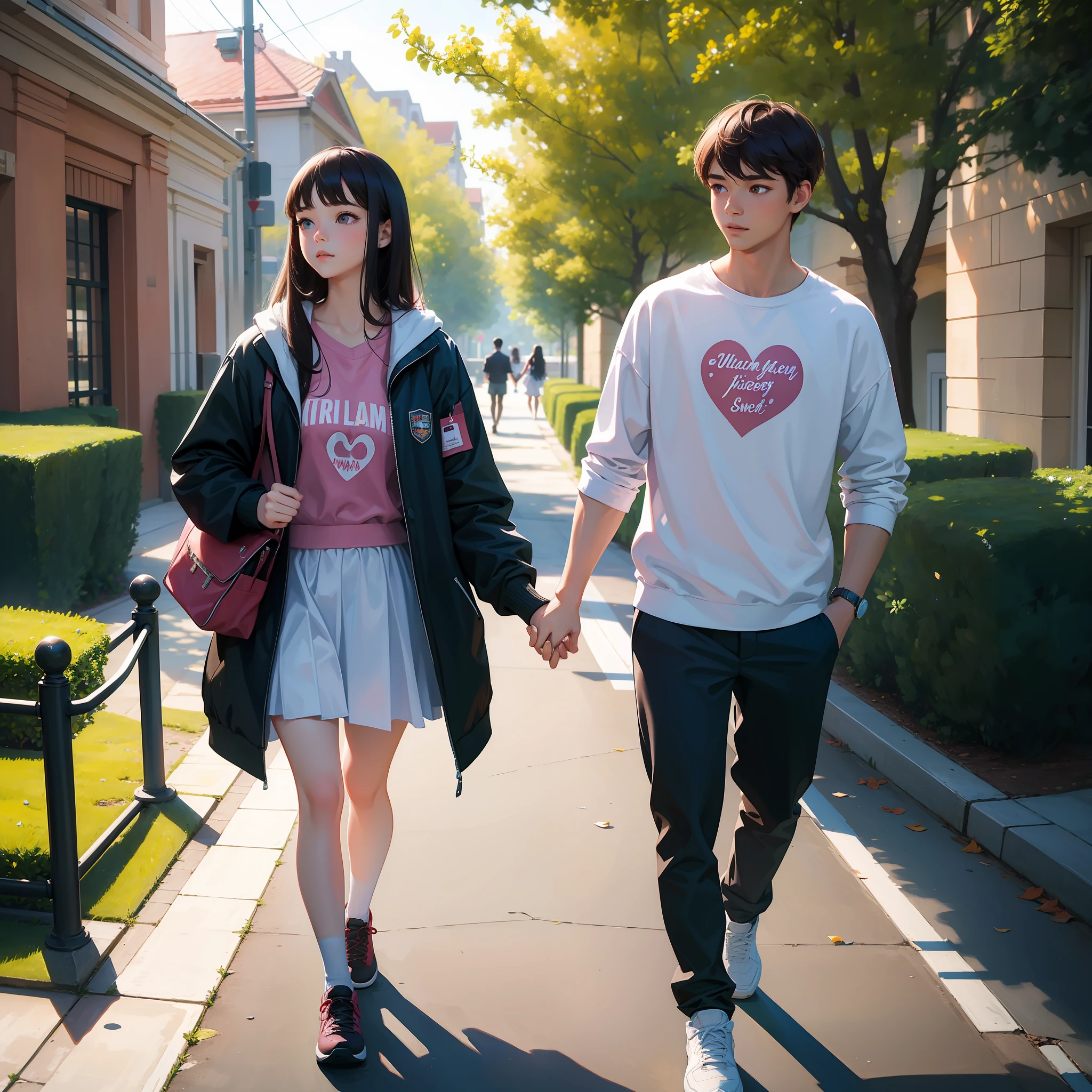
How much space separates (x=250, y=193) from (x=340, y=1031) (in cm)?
1827

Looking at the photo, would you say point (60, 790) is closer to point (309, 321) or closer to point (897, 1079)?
point (309, 321)

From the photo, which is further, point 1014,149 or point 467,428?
point 1014,149

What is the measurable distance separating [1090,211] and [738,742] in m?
8.33

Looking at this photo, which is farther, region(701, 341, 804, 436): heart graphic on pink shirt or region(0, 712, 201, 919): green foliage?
region(0, 712, 201, 919): green foliage

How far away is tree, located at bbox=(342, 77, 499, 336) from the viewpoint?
45.5m

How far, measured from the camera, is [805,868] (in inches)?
161

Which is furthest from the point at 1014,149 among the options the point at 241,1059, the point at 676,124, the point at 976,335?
the point at 241,1059

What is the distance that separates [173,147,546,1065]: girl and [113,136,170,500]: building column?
37.8 feet

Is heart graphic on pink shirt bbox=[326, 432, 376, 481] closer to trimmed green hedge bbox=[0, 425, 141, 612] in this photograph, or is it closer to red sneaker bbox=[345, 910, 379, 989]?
red sneaker bbox=[345, 910, 379, 989]

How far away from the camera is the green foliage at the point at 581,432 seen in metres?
15.8

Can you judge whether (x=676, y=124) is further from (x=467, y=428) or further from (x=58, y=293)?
(x=467, y=428)

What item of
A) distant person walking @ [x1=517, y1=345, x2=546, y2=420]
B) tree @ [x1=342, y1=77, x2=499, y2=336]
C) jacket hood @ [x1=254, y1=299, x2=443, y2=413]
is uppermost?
tree @ [x1=342, y1=77, x2=499, y2=336]

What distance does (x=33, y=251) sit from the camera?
11.1 m

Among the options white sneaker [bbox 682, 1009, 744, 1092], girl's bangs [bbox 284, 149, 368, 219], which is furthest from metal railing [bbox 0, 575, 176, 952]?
white sneaker [bbox 682, 1009, 744, 1092]
